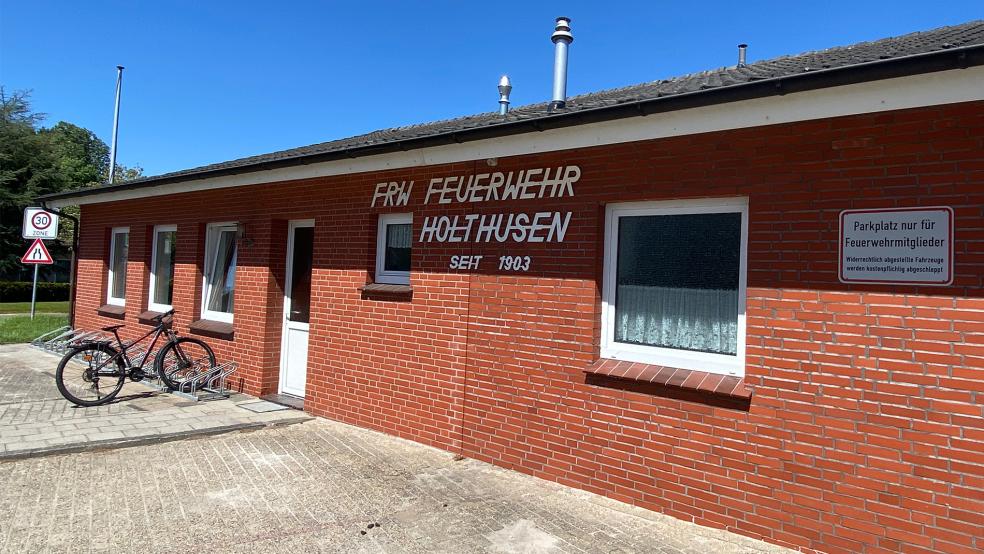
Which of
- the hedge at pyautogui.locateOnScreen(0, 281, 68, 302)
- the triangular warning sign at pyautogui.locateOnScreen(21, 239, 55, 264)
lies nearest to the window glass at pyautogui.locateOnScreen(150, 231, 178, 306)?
the triangular warning sign at pyautogui.locateOnScreen(21, 239, 55, 264)

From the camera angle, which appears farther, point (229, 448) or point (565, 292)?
point (229, 448)

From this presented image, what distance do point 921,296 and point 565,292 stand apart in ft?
7.72

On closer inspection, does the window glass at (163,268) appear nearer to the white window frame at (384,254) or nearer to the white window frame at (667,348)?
the white window frame at (384,254)

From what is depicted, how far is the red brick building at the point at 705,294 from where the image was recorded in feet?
10.9

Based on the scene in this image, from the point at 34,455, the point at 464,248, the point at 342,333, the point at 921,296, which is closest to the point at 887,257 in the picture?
the point at 921,296

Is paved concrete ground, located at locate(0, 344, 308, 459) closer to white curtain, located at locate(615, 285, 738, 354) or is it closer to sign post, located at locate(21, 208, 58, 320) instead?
white curtain, located at locate(615, 285, 738, 354)

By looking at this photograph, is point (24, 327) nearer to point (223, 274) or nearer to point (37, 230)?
point (37, 230)

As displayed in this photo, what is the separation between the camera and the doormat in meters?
7.05

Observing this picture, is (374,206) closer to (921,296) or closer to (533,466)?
(533,466)

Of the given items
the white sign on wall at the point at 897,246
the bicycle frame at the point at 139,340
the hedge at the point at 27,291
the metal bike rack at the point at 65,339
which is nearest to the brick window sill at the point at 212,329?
the bicycle frame at the point at 139,340

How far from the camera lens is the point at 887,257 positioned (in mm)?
3479

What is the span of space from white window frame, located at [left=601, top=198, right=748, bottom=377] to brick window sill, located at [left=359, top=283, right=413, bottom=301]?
7.12 ft

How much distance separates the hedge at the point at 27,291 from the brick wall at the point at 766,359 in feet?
87.5

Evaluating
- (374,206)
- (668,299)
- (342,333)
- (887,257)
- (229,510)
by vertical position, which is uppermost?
(374,206)
